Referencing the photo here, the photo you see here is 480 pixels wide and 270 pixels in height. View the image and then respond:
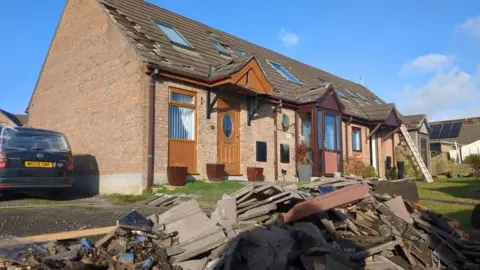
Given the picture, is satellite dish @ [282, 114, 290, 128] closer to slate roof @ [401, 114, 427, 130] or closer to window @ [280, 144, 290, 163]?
window @ [280, 144, 290, 163]

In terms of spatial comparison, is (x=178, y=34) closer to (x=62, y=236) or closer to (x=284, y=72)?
(x=284, y=72)

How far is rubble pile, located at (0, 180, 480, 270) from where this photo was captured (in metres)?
4.66

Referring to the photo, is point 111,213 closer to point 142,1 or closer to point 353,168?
point 142,1

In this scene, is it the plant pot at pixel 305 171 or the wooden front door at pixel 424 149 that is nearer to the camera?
the plant pot at pixel 305 171

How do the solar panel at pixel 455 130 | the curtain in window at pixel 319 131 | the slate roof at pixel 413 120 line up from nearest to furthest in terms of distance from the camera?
the curtain in window at pixel 319 131 < the slate roof at pixel 413 120 < the solar panel at pixel 455 130

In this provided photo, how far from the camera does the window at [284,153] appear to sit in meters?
15.9

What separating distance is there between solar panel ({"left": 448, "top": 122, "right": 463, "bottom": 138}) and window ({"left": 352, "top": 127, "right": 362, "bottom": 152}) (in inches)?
1102

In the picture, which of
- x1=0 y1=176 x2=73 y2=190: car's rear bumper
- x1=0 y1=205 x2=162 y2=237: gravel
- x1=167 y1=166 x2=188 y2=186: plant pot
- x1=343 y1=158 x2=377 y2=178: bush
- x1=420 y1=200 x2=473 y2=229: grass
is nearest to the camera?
x1=0 y1=205 x2=162 y2=237: gravel

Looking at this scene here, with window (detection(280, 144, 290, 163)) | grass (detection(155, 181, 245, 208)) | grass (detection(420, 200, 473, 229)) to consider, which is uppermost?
window (detection(280, 144, 290, 163))

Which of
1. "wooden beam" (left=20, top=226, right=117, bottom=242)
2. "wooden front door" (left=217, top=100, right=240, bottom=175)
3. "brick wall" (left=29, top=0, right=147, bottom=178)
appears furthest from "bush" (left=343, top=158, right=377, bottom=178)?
"wooden beam" (left=20, top=226, right=117, bottom=242)

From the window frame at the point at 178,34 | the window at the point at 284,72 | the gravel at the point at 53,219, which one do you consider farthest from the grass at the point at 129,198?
the window at the point at 284,72

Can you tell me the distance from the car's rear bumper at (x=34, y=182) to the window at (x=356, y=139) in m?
14.7

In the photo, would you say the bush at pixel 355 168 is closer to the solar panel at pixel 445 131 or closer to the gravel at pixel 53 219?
the gravel at pixel 53 219

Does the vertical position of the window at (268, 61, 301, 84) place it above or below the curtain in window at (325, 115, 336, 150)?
above
